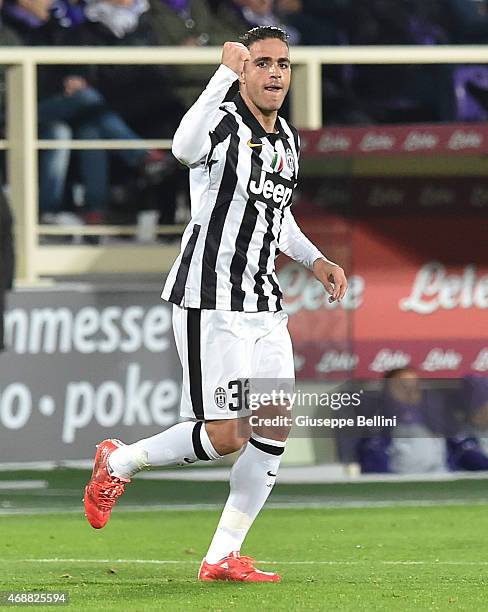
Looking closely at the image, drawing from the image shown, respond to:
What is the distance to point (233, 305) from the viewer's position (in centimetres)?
706

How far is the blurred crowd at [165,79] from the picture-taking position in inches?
549

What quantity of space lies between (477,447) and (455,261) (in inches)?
56.4

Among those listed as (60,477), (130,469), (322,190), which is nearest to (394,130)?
(322,190)

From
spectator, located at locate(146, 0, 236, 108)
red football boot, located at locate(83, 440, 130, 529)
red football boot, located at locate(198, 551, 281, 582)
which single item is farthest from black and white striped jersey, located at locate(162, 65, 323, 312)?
spectator, located at locate(146, 0, 236, 108)

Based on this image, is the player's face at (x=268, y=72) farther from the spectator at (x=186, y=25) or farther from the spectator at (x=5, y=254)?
the spectator at (x=186, y=25)

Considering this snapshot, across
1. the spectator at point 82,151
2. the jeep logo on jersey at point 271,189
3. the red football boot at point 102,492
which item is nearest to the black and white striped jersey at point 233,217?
the jeep logo on jersey at point 271,189

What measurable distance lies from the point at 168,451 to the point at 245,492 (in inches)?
15.2

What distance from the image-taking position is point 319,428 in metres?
12.2

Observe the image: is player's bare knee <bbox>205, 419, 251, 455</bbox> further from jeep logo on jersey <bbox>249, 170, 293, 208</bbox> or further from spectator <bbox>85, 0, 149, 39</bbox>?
spectator <bbox>85, 0, 149, 39</bbox>

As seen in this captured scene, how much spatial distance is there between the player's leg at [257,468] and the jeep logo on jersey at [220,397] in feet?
0.46

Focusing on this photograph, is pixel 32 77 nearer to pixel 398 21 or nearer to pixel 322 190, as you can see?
pixel 322 190

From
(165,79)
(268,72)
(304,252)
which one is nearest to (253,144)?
(268,72)

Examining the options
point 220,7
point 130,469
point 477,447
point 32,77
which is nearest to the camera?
point 130,469

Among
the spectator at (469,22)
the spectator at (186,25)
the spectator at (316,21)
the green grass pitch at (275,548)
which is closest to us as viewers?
the green grass pitch at (275,548)
